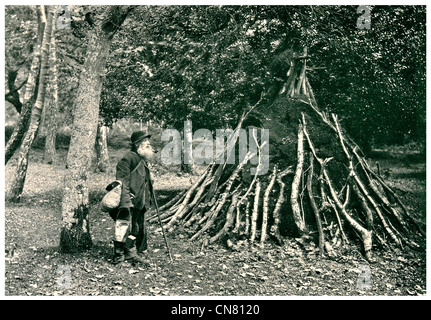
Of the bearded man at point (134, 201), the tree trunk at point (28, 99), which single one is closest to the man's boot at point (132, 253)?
the bearded man at point (134, 201)

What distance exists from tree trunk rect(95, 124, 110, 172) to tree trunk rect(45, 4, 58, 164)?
69 centimetres

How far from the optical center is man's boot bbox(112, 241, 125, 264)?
569cm

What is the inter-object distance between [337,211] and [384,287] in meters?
1.41

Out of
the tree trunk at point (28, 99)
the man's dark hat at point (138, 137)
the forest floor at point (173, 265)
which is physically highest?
the tree trunk at point (28, 99)

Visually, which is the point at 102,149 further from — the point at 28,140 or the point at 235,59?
the point at 235,59

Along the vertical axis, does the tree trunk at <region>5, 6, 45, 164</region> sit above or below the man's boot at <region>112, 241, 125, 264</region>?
above

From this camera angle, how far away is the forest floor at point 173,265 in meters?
5.62

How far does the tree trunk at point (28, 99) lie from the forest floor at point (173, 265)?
231 millimetres

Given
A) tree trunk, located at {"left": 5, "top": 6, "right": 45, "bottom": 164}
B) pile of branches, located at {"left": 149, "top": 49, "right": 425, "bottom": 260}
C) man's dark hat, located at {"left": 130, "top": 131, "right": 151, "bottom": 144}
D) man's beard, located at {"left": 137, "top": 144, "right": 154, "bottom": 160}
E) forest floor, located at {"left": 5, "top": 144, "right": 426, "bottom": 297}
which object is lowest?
forest floor, located at {"left": 5, "top": 144, "right": 426, "bottom": 297}

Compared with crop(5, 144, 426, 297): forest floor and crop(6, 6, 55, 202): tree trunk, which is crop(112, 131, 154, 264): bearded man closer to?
crop(5, 144, 426, 297): forest floor

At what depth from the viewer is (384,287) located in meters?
5.81

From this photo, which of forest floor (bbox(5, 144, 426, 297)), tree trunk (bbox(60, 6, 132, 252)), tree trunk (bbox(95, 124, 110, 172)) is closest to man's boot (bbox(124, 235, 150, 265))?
forest floor (bbox(5, 144, 426, 297))

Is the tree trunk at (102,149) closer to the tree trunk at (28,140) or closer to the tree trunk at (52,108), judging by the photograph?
the tree trunk at (52,108)
